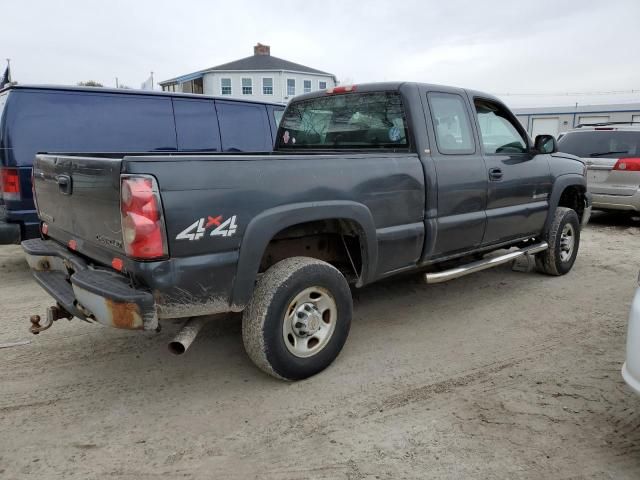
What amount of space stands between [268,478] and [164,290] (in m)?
1.05

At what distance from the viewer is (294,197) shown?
2928mm

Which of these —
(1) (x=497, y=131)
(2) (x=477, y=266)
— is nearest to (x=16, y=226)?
(2) (x=477, y=266)

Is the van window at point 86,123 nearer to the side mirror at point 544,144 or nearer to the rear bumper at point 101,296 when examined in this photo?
the rear bumper at point 101,296

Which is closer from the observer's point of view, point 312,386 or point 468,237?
point 312,386

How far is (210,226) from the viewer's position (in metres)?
2.57

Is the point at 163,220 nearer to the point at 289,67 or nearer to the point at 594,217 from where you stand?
the point at 594,217

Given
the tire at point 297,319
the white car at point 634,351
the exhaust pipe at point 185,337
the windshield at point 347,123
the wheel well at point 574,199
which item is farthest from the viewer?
the wheel well at point 574,199

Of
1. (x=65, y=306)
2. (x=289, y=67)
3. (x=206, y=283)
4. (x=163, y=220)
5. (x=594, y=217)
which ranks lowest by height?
(x=594, y=217)

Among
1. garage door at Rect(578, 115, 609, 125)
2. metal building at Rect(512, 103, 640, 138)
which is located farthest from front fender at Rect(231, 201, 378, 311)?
garage door at Rect(578, 115, 609, 125)

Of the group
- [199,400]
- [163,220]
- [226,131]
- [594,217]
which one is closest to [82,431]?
[199,400]

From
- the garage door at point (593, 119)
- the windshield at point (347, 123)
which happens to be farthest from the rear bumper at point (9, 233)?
the garage door at point (593, 119)

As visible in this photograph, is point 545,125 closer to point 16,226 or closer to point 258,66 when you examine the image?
point 258,66

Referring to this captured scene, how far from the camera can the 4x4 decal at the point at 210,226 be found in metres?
2.49

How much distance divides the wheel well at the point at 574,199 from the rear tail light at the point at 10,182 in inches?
237
